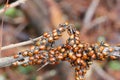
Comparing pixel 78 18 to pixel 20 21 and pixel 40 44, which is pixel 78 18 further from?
pixel 40 44

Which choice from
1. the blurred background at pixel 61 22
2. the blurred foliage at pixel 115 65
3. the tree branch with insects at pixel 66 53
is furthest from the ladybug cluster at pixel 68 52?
the blurred foliage at pixel 115 65

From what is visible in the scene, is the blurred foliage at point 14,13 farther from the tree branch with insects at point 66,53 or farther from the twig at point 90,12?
the tree branch with insects at point 66,53

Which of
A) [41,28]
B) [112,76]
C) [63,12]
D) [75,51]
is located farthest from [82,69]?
[63,12]

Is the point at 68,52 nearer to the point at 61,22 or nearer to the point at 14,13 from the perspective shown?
the point at 61,22

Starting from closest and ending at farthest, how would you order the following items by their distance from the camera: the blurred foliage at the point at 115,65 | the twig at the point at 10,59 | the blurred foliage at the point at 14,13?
the twig at the point at 10,59, the blurred foliage at the point at 115,65, the blurred foliage at the point at 14,13

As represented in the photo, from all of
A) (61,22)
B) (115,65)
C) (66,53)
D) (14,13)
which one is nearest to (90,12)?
(61,22)

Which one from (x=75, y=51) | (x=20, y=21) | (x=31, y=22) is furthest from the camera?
(x=20, y=21)
